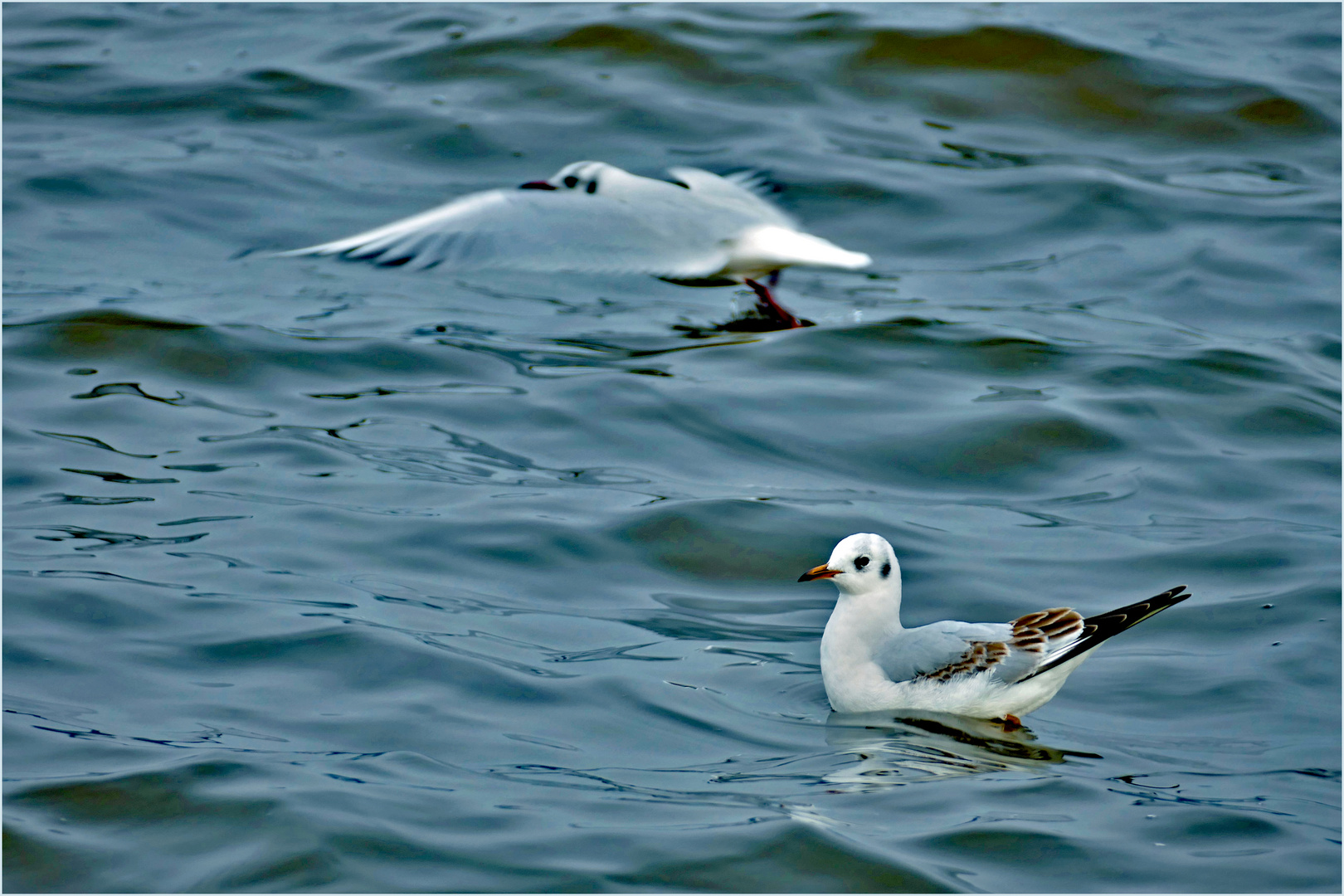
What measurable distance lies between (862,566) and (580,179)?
4767 mm

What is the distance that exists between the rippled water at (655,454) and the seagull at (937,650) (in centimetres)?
11

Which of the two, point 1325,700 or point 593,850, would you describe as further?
point 1325,700

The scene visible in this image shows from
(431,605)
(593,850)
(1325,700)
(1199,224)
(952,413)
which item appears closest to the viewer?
(593,850)

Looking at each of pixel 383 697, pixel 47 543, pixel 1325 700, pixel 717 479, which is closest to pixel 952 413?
pixel 717 479

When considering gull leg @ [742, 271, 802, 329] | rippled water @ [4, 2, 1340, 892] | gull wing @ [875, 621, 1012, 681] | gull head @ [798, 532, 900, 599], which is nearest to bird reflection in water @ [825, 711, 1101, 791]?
rippled water @ [4, 2, 1340, 892]

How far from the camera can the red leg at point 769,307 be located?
825cm

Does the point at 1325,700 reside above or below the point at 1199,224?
below

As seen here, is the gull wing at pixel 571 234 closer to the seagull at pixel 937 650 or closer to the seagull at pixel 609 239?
the seagull at pixel 609 239

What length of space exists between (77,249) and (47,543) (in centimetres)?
411

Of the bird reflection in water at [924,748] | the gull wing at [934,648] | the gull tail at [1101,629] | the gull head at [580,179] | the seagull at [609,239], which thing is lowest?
the bird reflection in water at [924,748]

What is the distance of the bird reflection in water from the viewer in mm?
3910

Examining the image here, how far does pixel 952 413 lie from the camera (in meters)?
7.07

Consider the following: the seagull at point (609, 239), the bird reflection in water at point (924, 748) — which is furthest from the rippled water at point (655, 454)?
the seagull at point (609, 239)

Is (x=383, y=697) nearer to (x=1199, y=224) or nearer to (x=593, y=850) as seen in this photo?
(x=593, y=850)
